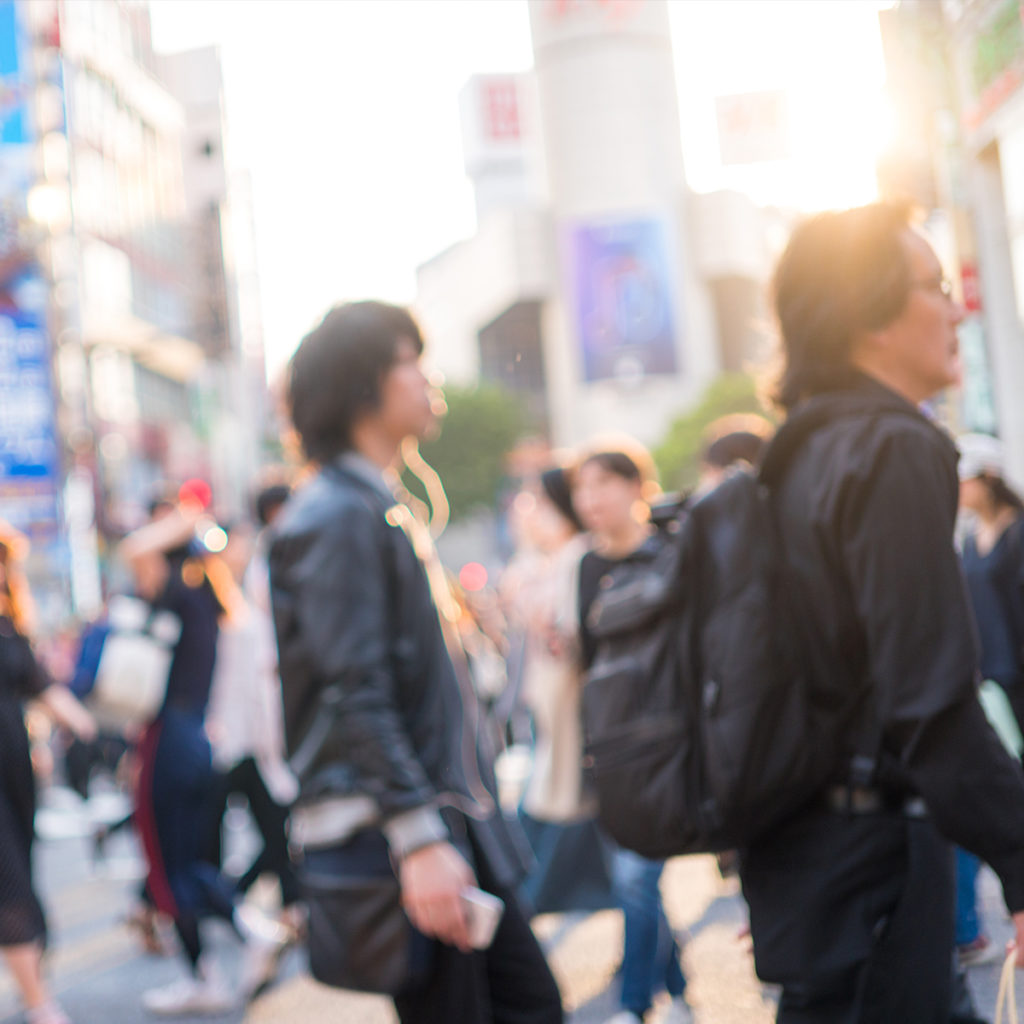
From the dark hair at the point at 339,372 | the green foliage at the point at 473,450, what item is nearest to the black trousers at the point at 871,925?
the dark hair at the point at 339,372

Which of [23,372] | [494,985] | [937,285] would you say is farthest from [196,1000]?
[23,372]

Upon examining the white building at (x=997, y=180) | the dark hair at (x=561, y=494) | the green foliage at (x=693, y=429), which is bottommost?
the dark hair at (x=561, y=494)

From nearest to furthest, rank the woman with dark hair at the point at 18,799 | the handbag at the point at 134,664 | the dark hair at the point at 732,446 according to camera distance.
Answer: the woman with dark hair at the point at 18,799 < the dark hair at the point at 732,446 < the handbag at the point at 134,664

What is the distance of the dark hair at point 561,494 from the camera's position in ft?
18.6

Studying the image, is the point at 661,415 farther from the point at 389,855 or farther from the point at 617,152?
the point at 389,855

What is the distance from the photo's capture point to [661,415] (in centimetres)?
8075

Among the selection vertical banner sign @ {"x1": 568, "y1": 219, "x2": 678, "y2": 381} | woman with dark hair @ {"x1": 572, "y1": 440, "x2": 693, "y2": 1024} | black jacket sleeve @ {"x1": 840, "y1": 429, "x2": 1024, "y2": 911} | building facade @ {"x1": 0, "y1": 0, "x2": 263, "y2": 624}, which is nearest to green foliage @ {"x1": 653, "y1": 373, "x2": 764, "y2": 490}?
vertical banner sign @ {"x1": 568, "y1": 219, "x2": 678, "y2": 381}

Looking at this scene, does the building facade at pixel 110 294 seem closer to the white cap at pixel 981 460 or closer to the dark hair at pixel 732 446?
the dark hair at pixel 732 446

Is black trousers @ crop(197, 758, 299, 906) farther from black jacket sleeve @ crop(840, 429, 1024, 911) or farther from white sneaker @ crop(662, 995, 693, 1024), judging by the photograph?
black jacket sleeve @ crop(840, 429, 1024, 911)

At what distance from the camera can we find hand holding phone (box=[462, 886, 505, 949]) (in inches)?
90.4

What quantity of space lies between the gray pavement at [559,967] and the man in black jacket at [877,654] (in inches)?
75.8

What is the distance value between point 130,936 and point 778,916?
5763 millimetres

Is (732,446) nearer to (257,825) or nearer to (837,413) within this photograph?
(257,825)

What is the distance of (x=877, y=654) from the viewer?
2018 millimetres
